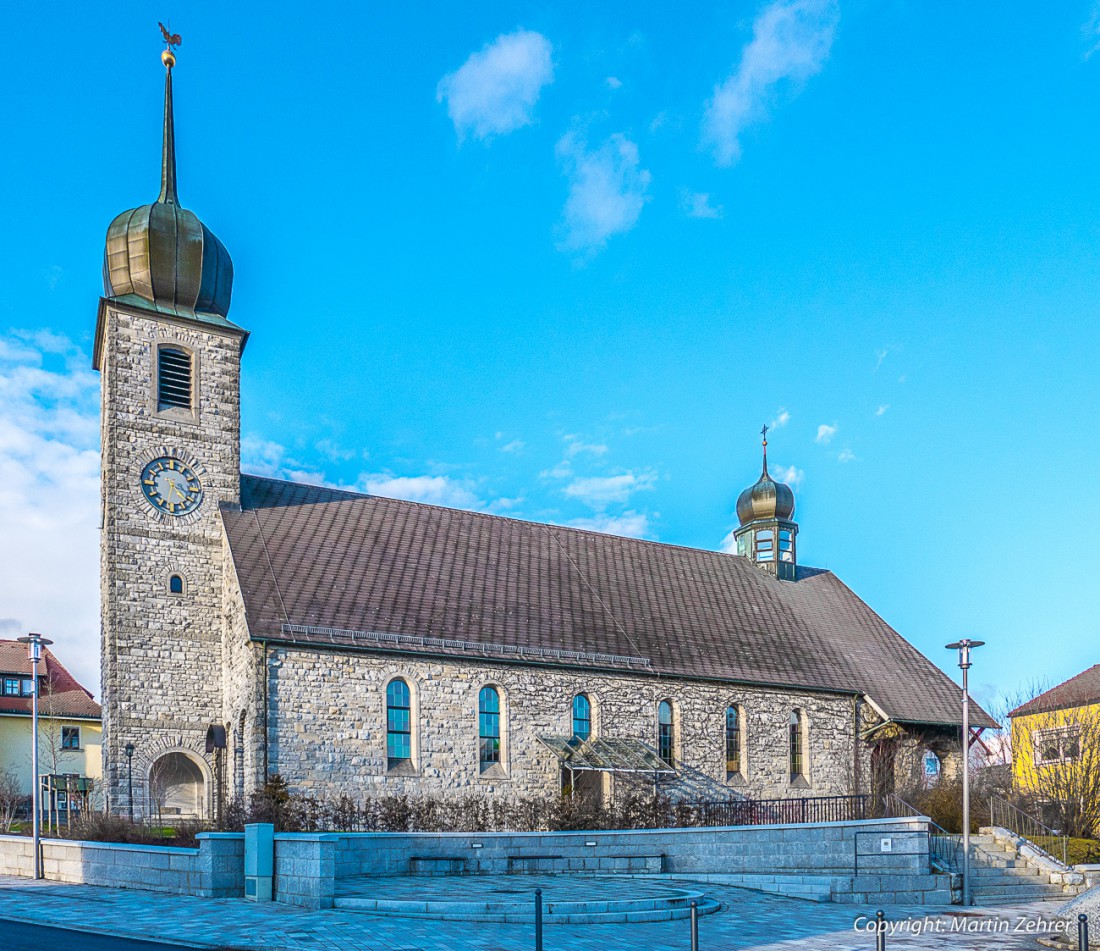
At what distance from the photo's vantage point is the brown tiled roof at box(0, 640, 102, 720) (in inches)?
1841

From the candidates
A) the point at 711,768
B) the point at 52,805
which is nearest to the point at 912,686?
the point at 711,768

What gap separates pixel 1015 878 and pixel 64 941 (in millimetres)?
16987

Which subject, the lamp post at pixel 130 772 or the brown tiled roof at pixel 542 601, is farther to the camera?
the brown tiled roof at pixel 542 601

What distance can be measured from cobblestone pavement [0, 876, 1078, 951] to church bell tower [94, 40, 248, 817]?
35.2ft

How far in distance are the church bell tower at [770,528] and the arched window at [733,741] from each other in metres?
8.78

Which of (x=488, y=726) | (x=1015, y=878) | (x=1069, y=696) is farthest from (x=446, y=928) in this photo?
(x=1069, y=696)

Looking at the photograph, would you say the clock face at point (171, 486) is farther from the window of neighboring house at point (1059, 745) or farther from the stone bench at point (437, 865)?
the window of neighboring house at point (1059, 745)

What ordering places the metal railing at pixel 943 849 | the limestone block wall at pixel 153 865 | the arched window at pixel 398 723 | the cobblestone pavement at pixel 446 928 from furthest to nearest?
the arched window at pixel 398 723 < the metal railing at pixel 943 849 < the limestone block wall at pixel 153 865 < the cobblestone pavement at pixel 446 928

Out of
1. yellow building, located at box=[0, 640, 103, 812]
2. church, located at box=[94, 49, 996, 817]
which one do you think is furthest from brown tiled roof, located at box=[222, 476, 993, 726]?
yellow building, located at box=[0, 640, 103, 812]

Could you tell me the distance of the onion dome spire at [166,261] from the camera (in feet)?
98.8

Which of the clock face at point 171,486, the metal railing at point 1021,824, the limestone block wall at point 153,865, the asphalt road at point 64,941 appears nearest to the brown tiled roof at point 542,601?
the clock face at point 171,486

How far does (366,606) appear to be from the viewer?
28062mm

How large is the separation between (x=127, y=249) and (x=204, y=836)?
1976 centimetres

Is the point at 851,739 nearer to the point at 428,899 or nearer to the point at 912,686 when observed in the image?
the point at 912,686
